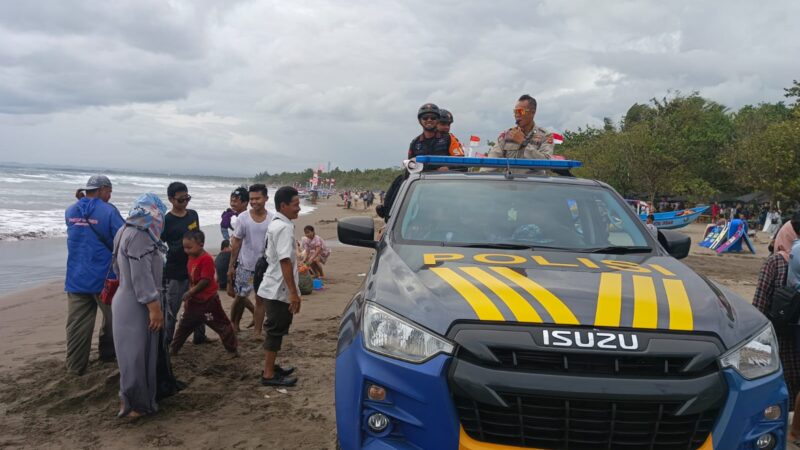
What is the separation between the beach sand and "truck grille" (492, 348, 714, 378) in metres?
2.12

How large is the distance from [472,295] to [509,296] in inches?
6.2

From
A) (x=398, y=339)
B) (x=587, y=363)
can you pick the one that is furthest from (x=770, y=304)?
(x=398, y=339)

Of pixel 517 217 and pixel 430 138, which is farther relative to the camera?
pixel 430 138

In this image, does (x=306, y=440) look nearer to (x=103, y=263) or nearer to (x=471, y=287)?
(x=471, y=287)

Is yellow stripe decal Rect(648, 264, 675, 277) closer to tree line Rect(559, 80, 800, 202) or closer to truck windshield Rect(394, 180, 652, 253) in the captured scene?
truck windshield Rect(394, 180, 652, 253)

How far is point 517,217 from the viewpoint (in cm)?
362

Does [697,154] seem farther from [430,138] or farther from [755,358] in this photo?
[755,358]

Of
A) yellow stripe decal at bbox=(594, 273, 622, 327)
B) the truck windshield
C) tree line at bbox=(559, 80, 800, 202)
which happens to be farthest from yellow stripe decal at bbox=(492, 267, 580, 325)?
tree line at bbox=(559, 80, 800, 202)

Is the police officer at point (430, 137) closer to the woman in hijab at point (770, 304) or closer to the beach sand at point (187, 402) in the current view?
the beach sand at point (187, 402)

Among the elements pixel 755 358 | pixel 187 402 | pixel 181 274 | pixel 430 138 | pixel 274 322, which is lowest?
pixel 187 402

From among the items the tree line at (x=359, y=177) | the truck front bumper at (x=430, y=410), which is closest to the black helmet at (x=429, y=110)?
the truck front bumper at (x=430, y=410)

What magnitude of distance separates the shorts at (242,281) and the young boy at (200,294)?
94 centimetres

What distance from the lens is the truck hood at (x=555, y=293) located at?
232cm

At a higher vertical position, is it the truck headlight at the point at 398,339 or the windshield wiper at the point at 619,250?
the windshield wiper at the point at 619,250
